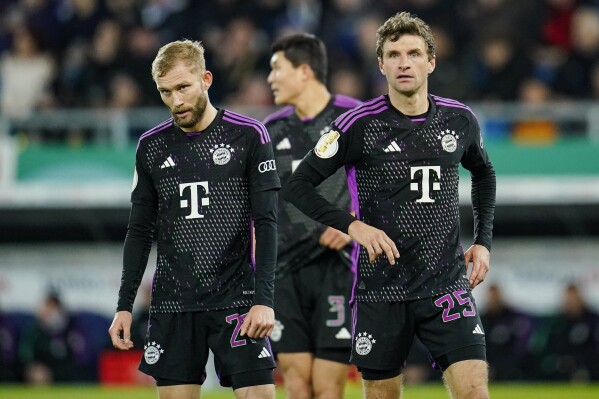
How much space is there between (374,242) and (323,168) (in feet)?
1.99

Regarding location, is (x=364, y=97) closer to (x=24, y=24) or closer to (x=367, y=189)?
(x=24, y=24)

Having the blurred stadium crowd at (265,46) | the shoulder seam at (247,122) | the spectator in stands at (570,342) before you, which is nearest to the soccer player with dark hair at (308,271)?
the shoulder seam at (247,122)

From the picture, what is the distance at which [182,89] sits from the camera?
6324mm

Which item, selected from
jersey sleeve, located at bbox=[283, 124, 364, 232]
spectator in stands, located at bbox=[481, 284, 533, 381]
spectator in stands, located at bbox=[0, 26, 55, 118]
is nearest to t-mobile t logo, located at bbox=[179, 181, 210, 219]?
jersey sleeve, located at bbox=[283, 124, 364, 232]

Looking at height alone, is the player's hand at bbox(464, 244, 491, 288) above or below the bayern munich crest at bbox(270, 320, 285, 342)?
above

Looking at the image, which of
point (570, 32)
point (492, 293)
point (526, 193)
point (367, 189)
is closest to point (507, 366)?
point (492, 293)

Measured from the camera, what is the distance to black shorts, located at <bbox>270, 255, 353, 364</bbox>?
8203 mm

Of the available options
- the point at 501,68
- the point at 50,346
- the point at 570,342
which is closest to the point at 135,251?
the point at 501,68

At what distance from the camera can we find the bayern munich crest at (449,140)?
6.55 m

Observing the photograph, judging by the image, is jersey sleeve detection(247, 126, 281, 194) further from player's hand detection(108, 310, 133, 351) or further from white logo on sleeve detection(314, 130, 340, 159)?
player's hand detection(108, 310, 133, 351)

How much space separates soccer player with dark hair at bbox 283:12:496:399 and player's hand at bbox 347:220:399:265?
17 mm

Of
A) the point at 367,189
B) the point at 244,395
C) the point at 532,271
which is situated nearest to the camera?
the point at 244,395

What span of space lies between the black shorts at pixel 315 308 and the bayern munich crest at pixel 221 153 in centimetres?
205

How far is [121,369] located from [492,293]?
4959 millimetres
